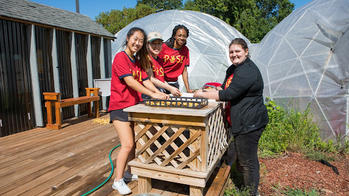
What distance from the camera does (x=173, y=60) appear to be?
3.75 meters

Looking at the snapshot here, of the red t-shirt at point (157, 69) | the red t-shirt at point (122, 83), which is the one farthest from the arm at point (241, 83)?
the red t-shirt at point (157, 69)

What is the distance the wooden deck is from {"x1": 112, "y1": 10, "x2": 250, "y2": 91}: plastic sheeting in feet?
18.5

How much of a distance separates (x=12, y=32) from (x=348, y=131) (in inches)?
289

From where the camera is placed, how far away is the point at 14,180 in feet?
10.4

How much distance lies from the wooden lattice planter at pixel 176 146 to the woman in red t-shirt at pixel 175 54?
140 centimetres

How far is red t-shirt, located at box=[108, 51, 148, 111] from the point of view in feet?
8.62

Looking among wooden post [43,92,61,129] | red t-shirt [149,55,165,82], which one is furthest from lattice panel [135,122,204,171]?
wooden post [43,92,61,129]

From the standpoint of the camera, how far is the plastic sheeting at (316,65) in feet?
14.4

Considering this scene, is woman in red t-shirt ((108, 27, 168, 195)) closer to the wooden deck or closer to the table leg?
the table leg

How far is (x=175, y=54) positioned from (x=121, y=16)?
31.0 meters

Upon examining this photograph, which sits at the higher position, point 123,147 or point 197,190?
point 123,147

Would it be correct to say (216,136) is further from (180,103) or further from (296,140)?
(296,140)

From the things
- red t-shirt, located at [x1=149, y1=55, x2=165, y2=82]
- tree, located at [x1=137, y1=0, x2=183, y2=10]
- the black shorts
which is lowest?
the black shorts

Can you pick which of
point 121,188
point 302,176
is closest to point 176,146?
point 121,188
